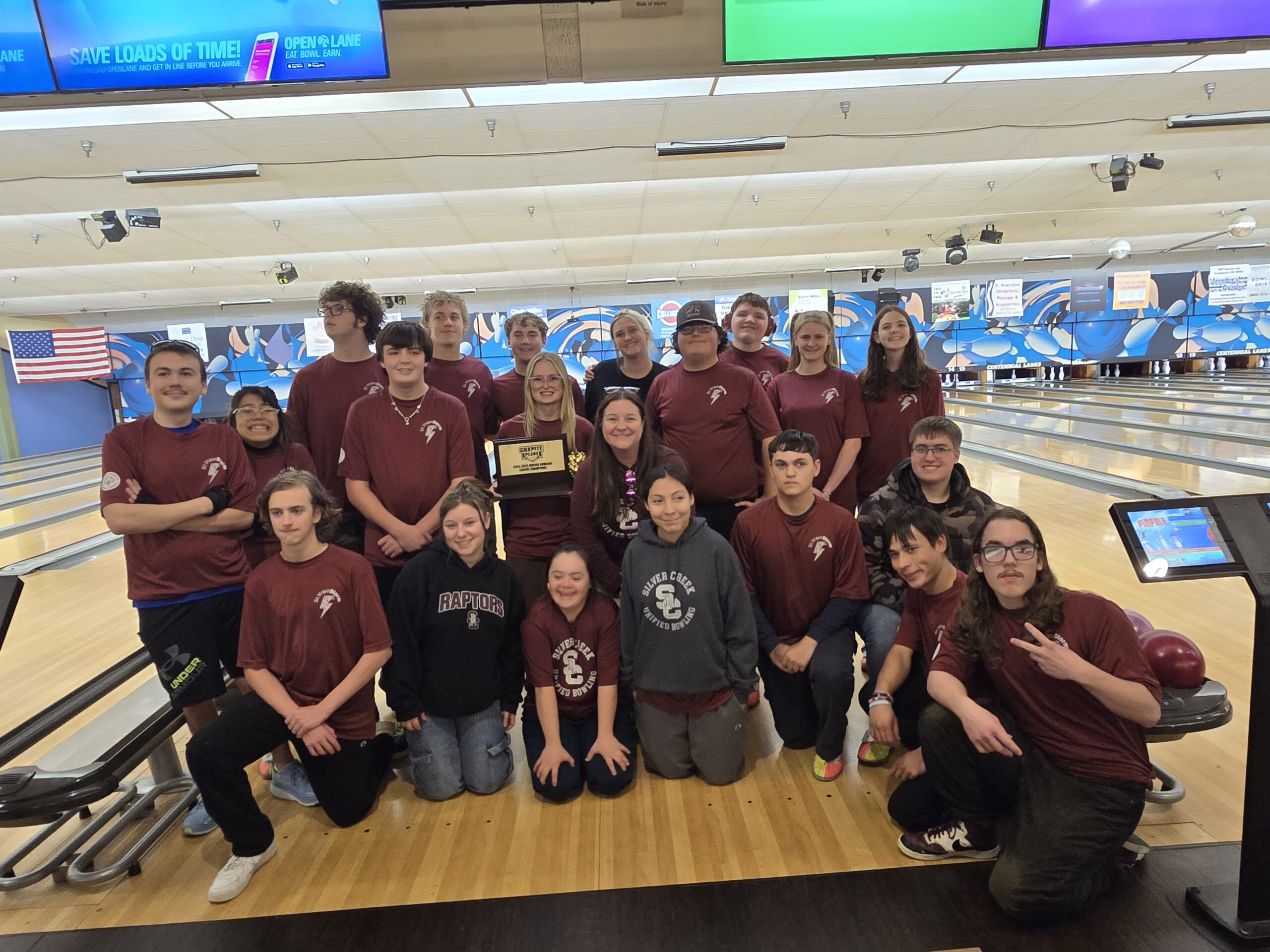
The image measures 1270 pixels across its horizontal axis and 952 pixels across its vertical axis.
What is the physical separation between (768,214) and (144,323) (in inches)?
428

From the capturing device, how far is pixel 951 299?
1209cm

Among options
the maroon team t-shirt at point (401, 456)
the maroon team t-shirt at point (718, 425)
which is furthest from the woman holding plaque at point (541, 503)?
the maroon team t-shirt at point (718, 425)

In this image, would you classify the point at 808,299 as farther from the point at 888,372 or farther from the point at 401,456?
the point at 401,456

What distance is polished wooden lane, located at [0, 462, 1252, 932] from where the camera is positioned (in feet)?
5.77

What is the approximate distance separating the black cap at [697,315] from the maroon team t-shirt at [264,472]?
4.58 feet

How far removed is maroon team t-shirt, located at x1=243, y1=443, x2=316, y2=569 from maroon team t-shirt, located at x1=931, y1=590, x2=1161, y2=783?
2089 mm

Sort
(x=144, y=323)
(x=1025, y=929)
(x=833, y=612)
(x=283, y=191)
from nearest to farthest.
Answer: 1. (x=1025, y=929)
2. (x=833, y=612)
3. (x=283, y=191)
4. (x=144, y=323)

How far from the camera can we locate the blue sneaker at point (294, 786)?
2.16 meters

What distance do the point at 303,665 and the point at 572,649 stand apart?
0.76m

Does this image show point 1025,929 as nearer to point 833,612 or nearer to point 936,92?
point 833,612

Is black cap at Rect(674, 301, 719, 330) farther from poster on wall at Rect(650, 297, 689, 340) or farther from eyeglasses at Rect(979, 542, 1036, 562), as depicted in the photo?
poster on wall at Rect(650, 297, 689, 340)

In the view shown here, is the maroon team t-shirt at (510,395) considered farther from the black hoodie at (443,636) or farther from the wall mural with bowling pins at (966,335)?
the wall mural with bowling pins at (966,335)

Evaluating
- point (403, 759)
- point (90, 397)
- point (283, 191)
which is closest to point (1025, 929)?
point (403, 759)

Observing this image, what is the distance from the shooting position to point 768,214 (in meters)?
6.99
